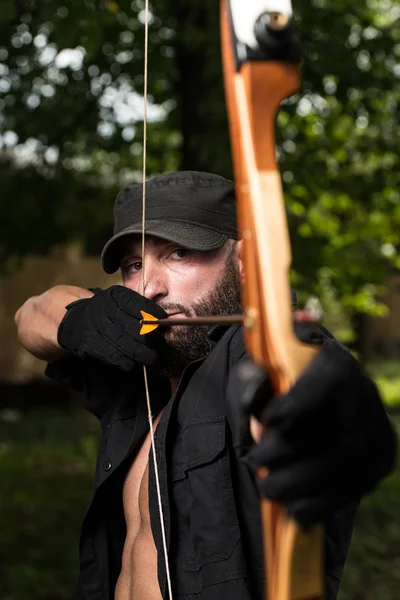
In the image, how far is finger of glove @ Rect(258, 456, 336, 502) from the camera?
3.22 ft

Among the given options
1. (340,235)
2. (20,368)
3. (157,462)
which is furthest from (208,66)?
(20,368)

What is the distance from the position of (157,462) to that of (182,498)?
0.36 feet

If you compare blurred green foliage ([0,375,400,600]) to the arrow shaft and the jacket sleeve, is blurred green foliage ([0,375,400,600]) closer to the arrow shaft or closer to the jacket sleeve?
the jacket sleeve

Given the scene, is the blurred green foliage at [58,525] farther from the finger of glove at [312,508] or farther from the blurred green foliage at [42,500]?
the finger of glove at [312,508]

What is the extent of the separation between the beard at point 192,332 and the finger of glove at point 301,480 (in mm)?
786

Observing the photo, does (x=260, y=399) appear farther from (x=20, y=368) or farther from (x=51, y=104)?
(x=20, y=368)

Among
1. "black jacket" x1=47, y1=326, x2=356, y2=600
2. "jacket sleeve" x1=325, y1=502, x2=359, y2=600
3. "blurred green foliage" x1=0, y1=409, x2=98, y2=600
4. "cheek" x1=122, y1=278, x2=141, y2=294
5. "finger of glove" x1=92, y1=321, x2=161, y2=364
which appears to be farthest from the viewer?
"blurred green foliage" x1=0, y1=409, x2=98, y2=600

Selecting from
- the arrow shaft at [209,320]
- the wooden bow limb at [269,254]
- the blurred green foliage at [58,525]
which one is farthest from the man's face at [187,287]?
the blurred green foliage at [58,525]

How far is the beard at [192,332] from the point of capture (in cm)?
178

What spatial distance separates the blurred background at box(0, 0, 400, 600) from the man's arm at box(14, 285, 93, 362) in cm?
175

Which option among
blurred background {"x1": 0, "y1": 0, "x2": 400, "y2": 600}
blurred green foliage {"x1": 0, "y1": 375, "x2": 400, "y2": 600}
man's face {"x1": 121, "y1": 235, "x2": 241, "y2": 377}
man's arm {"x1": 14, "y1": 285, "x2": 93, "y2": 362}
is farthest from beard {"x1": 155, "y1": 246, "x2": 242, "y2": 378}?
blurred green foliage {"x1": 0, "y1": 375, "x2": 400, "y2": 600}

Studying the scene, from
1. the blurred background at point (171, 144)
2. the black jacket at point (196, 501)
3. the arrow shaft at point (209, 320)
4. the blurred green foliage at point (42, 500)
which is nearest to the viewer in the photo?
the arrow shaft at point (209, 320)

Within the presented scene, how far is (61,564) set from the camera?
Answer: 5203 mm

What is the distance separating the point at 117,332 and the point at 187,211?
1.08 ft
